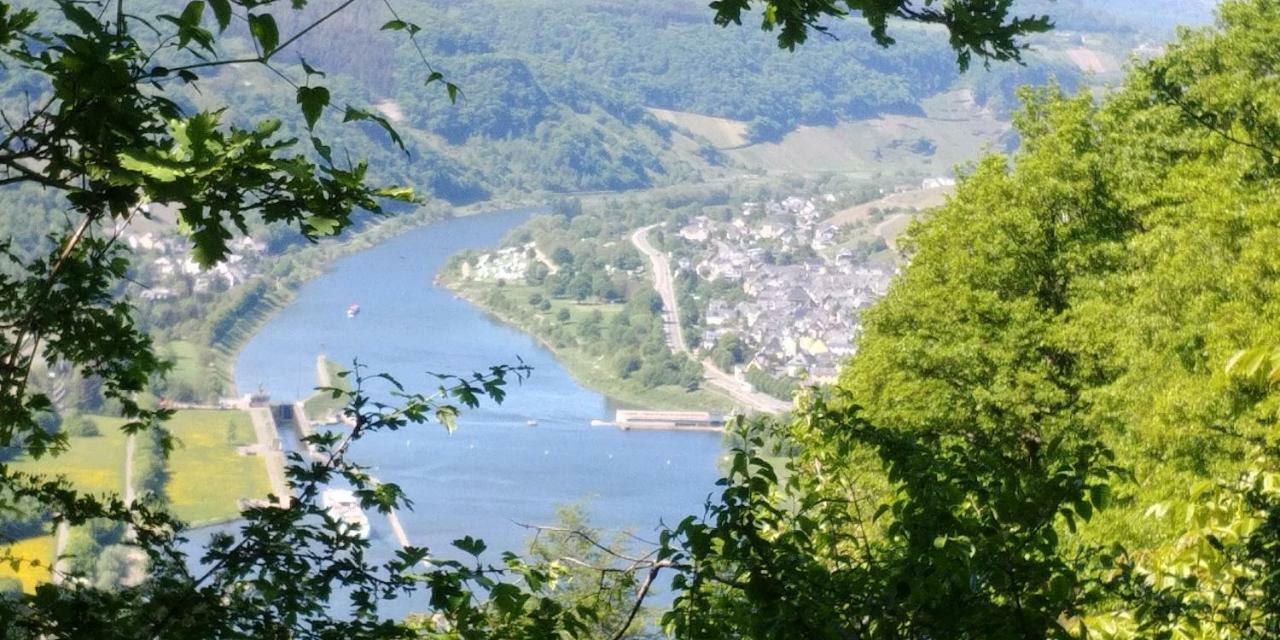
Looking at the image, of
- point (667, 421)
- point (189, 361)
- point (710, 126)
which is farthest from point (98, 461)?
point (710, 126)

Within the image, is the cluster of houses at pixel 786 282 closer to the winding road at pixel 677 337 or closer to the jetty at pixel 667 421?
the winding road at pixel 677 337

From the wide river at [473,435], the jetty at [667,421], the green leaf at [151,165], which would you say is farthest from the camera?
the jetty at [667,421]

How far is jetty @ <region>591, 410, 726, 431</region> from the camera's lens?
1304 inches

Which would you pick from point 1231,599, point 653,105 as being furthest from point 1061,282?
point 653,105

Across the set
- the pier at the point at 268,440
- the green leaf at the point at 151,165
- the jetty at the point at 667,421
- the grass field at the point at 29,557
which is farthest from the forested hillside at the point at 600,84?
the green leaf at the point at 151,165

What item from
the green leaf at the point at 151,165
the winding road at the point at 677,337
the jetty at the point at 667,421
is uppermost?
the green leaf at the point at 151,165

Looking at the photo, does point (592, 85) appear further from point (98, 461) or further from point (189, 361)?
point (98, 461)

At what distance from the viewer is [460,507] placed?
24266 mm

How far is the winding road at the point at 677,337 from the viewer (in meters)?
31.5

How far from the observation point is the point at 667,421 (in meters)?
33.8

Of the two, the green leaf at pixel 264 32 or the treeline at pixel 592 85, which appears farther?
the treeline at pixel 592 85

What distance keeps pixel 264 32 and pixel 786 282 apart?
43.8 meters

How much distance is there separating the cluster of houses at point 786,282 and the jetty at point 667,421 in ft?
5.69

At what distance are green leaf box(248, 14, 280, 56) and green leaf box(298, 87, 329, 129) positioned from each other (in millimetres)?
81
